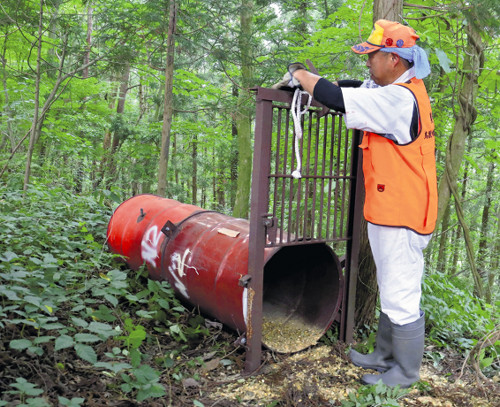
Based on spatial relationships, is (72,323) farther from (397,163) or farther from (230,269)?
(397,163)

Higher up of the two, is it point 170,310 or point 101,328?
point 101,328

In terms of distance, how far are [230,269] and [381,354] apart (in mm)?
1344

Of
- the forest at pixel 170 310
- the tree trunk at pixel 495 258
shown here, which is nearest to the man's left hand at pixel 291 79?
the forest at pixel 170 310

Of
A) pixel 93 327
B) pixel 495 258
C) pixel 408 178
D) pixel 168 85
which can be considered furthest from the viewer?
pixel 495 258

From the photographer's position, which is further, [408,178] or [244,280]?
[244,280]

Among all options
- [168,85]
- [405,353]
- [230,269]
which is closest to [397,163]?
[405,353]

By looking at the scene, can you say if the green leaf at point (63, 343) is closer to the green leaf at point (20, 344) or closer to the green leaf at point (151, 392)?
the green leaf at point (20, 344)

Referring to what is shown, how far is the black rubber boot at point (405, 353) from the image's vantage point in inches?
111

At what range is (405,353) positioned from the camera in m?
2.82

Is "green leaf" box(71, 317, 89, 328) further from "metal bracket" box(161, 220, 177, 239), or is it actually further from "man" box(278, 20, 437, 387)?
"man" box(278, 20, 437, 387)

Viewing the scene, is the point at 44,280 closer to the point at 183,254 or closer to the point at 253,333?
the point at 183,254

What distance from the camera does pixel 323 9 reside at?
34.8ft

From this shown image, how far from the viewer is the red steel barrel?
129 inches

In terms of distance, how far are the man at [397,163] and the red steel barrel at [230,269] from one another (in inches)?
28.3
